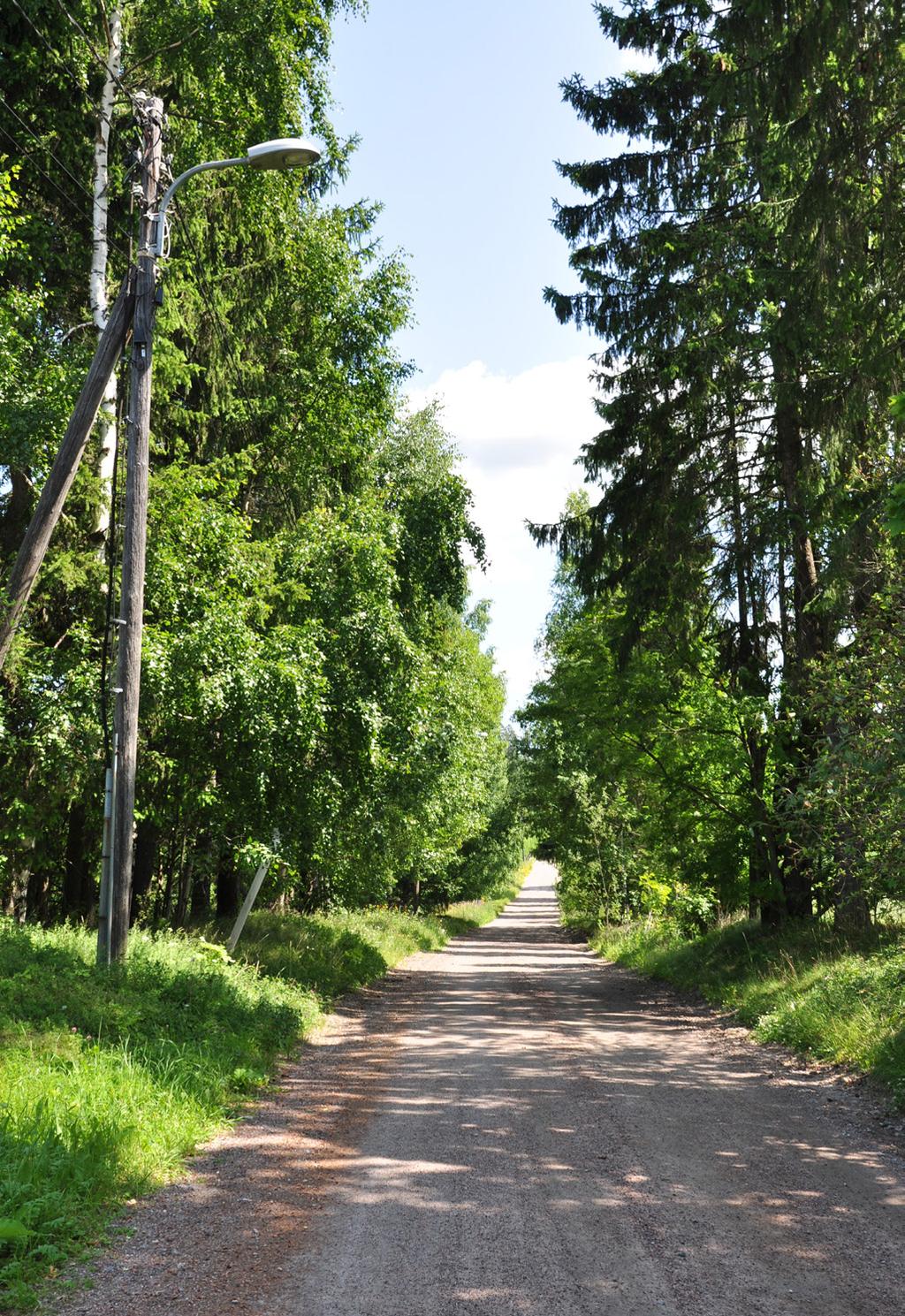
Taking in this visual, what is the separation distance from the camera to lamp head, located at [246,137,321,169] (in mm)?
8844

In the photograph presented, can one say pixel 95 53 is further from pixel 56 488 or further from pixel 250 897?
pixel 250 897

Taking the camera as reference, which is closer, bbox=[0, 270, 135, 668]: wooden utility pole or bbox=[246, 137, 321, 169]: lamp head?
bbox=[246, 137, 321, 169]: lamp head

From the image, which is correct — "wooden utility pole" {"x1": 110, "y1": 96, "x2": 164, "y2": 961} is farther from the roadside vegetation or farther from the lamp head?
the roadside vegetation

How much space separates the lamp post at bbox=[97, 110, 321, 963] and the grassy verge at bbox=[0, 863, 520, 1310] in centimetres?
78

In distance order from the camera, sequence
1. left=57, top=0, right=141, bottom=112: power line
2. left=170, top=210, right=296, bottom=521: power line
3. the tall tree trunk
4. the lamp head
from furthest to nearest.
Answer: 1. left=170, top=210, right=296, bottom=521: power line
2. the tall tree trunk
3. left=57, top=0, right=141, bottom=112: power line
4. the lamp head

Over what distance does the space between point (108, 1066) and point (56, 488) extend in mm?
5162

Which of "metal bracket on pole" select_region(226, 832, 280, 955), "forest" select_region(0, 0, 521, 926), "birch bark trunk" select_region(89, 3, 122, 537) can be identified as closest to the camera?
"forest" select_region(0, 0, 521, 926)

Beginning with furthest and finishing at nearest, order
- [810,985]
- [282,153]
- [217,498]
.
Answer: [217,498] < [810,985] < [282,153]

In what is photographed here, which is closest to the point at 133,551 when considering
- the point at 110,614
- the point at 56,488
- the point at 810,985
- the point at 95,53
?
the point at 56,488

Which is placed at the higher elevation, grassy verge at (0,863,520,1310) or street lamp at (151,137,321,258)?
street lamp at (151,137,321,258)

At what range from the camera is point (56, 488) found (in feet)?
30.1

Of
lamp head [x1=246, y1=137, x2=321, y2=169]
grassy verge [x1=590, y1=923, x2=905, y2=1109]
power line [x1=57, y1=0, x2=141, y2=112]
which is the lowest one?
grassy verge [x1=590, y1=923, x2=905, y2=1109]

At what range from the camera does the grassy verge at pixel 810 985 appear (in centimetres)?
953

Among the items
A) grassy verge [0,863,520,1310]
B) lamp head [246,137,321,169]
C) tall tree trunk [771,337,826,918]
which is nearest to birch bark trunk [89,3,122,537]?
lamp head [246,137,321,169]
